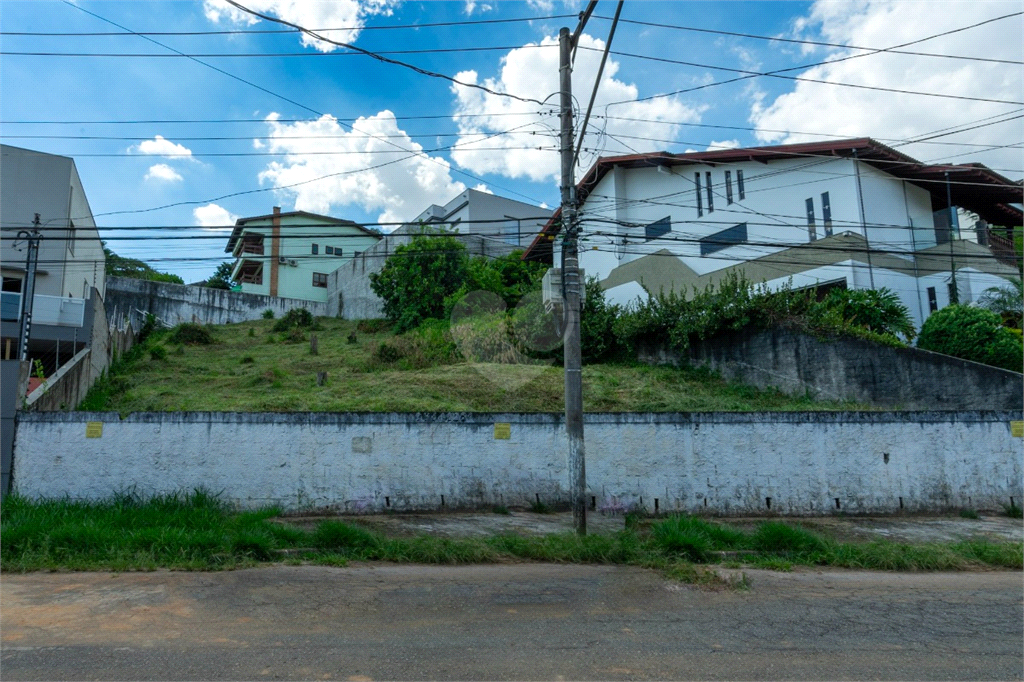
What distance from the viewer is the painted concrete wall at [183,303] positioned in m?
31.3

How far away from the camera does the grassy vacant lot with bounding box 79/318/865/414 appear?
13.6 meters

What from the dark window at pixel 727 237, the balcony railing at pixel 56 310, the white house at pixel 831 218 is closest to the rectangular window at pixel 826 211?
the white house at pixel 831 218

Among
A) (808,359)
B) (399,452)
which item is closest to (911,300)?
(808,359)

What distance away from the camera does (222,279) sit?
5019cm

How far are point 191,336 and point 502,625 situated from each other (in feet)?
73.6

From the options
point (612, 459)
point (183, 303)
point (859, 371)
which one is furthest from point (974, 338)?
point (183, 303)

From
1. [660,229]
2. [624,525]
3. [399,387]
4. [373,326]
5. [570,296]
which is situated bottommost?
[624,525]

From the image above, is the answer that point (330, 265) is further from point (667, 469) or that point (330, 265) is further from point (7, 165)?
point (667, 469)

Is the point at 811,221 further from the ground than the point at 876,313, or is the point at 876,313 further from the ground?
the point at 811,221

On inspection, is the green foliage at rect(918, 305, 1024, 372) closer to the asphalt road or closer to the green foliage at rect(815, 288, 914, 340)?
the green foliage at rect(815, 288, 914, 340)

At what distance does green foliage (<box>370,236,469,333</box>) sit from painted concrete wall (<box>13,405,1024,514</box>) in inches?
566

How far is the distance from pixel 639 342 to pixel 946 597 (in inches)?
492

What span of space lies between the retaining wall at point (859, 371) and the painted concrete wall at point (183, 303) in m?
25.5

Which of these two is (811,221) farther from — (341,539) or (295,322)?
(295,322)
